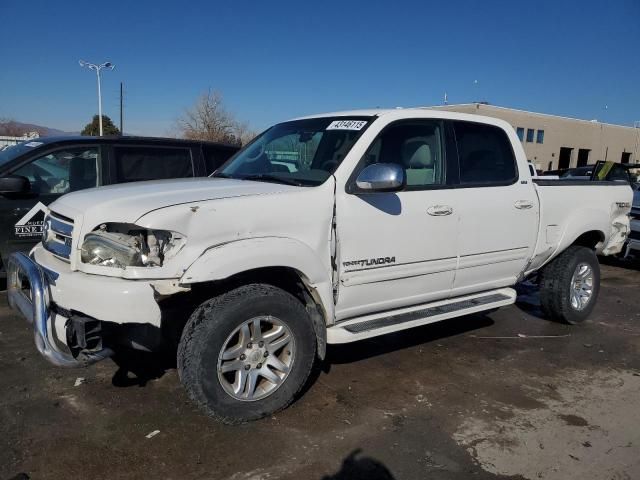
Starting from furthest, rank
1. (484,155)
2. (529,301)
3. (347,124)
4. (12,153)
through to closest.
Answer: (529,301) < (12,153) < (484,155) < (347,124)

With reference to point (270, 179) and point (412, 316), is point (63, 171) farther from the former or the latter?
point (412, 316)

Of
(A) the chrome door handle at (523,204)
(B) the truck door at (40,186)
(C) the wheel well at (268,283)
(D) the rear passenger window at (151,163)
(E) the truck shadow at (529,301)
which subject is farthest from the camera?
(E) the truck shadow at (529,301)

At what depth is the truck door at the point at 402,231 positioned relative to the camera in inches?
144

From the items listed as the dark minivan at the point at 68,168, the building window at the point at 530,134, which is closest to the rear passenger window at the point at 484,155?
the dark minivan at the point at 68,168

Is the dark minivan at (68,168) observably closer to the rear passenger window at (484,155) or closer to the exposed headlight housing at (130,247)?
the exposed headlight housing at (130,247)

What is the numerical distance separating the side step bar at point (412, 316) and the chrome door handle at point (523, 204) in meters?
0.79

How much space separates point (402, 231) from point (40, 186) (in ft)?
13.1

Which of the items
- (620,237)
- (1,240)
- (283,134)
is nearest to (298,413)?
(283,134)

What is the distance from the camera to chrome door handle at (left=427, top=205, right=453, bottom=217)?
404cm

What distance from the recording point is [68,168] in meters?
5.77

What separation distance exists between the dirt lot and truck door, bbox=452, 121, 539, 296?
0.77 metres

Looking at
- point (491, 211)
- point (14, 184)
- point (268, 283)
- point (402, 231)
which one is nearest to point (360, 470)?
point (268, 283)

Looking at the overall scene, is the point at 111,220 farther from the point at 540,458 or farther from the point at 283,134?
the point at 540,458

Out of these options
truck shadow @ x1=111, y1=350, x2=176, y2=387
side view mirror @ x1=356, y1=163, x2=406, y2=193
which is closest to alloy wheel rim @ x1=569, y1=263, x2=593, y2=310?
side view mirror @ x1=356, y1=163, x2=406, y2=193
